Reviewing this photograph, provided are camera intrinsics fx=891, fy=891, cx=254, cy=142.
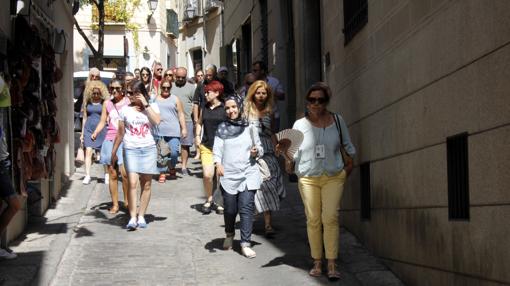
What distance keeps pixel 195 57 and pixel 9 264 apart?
34031 millimetres

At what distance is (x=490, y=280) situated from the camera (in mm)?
5461

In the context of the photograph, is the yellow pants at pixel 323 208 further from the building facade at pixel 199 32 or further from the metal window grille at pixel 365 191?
the building facade at pixel 199 32

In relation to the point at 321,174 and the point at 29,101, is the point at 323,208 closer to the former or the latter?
the point at 321,174

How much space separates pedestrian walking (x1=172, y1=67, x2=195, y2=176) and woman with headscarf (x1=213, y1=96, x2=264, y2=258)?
5466mm

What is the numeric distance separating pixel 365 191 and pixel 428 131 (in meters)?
2.47

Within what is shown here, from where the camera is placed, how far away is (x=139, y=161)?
Answer: 10.0 metres

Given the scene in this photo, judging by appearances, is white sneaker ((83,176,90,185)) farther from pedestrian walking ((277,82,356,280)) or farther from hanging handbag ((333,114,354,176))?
hanging handbag ((333,114,354,176))

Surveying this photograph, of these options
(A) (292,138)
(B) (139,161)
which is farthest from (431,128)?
(B) (139,161)

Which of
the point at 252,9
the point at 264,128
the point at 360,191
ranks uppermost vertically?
the point at 252,9

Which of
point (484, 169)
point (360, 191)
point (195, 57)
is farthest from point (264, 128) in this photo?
point (195, 57)

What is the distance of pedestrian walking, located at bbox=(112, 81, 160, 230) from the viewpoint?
9.99 meters

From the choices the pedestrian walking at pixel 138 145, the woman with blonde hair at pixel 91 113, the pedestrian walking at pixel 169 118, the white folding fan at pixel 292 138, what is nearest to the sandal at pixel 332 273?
the white folding fan at pixel 292 138

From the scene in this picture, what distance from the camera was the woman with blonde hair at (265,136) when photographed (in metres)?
9.36

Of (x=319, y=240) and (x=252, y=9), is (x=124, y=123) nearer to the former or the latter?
(x=319, y=240)
